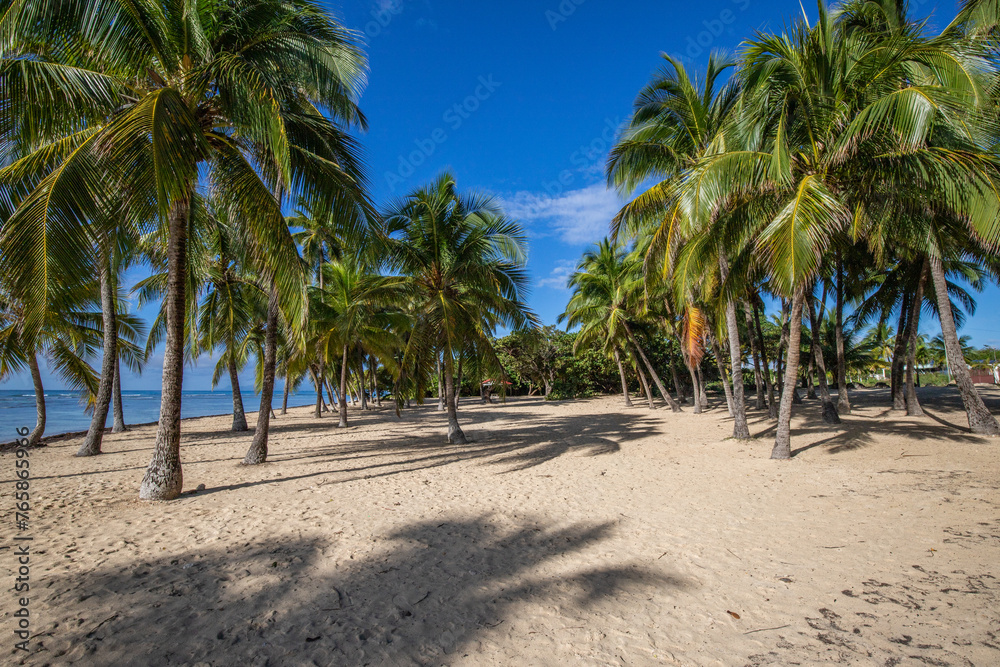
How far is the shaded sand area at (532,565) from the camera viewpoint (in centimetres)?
274

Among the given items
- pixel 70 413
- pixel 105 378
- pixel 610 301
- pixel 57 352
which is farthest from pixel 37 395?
pixel 70 413

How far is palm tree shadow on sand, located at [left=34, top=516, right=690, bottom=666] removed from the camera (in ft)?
8.91

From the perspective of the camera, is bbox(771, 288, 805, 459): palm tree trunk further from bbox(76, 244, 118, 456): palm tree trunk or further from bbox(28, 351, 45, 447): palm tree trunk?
bbox(28, 351, 45, 447): palm tree trunk

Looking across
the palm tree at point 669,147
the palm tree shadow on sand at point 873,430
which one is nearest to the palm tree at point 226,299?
the palm tree at point 669,147

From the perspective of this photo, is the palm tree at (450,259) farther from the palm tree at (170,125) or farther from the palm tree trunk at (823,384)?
the palm tree trunk at (823,384)

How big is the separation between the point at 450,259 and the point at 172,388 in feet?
21.8

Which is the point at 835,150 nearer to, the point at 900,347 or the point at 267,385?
the point at 900,347

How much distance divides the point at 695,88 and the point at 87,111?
37.4ft

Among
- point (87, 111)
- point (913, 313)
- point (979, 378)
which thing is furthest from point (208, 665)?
point (979, 378)

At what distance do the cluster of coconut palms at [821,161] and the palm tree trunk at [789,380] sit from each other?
0.03m

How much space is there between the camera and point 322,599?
333 cm

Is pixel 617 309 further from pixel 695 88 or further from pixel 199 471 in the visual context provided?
pixel 199 471

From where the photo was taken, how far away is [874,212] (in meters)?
8.38

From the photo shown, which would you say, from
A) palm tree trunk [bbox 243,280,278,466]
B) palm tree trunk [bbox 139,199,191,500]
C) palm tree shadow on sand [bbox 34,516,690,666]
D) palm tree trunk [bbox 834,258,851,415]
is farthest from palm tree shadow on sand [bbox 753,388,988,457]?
palm tree trunk [bbox 139,199,191,500]
